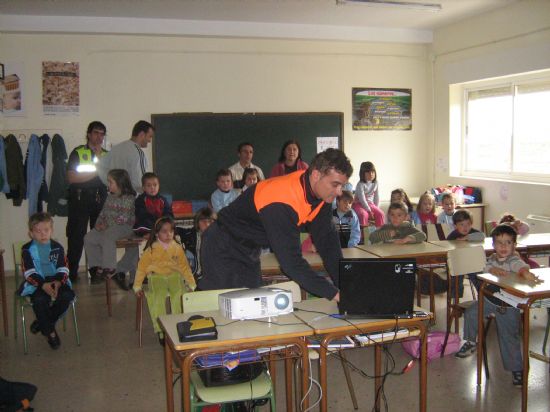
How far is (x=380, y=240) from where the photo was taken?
494cm

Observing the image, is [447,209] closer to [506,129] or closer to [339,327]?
[506,129]

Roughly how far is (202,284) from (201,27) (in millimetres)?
4729

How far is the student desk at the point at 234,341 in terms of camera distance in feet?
7.59

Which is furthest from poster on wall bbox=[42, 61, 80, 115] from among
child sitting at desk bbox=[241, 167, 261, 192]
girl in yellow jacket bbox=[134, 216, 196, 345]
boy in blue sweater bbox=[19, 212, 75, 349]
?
girl in yellow jacket bbox=[134, 216, 196, 345]

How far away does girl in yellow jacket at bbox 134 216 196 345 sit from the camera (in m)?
4.31

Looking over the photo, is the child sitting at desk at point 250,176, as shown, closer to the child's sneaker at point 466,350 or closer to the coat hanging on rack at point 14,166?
the coat hanging on rack at point 14,166

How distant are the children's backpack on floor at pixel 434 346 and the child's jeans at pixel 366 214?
8.90 feet

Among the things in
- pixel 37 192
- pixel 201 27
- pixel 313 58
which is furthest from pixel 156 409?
pixel 313 58

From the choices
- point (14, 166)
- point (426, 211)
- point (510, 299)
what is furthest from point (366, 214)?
point (14, 166)

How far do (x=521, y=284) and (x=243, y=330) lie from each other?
1722mm

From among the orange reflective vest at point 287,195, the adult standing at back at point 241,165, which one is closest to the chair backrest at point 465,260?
the orange reflective vest at point 287,195

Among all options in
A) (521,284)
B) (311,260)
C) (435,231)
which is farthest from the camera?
(435,231)

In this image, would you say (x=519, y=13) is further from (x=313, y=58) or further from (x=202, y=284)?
(x=202, y=284)

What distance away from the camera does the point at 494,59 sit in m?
6.82
